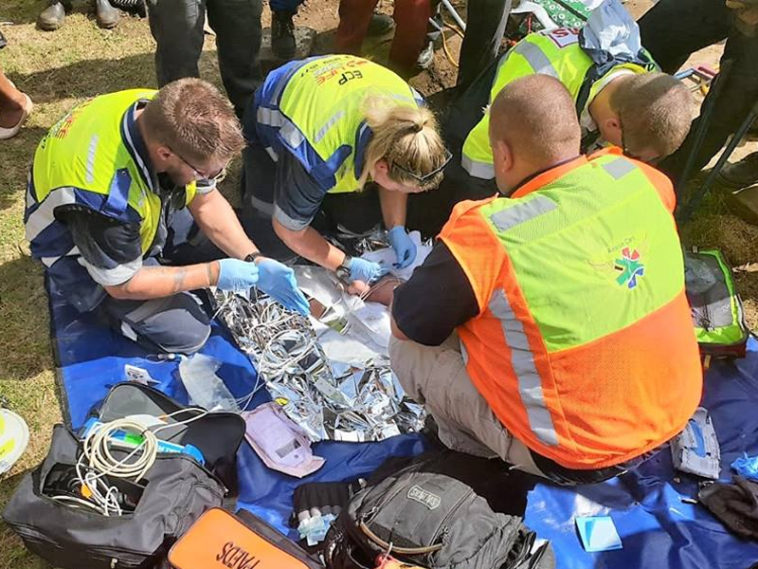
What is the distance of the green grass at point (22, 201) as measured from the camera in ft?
8.84

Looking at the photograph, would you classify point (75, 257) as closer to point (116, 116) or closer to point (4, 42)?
point (116, 116)

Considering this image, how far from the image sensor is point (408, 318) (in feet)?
6.75

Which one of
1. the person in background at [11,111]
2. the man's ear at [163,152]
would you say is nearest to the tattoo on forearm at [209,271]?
the man's ear at [163,152]

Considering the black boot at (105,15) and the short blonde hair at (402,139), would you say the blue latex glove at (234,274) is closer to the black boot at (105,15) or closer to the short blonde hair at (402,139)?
the short blonde hair at (402,139)

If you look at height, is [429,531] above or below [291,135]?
below

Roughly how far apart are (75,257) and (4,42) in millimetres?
2281

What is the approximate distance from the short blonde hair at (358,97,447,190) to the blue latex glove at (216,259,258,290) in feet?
2.09

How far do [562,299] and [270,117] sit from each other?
1443 mm

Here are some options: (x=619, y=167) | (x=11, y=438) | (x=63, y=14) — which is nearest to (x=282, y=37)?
(x=63, y=14)

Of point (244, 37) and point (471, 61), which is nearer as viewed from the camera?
point (244, 37)

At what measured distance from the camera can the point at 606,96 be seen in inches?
104

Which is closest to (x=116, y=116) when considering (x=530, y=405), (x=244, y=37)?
(x=244, y=37)

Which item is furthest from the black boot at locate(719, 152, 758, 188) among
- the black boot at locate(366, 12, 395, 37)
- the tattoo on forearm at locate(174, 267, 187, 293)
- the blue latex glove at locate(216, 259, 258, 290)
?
the tattoo on forearm at locate(174, 267, 187, 293)

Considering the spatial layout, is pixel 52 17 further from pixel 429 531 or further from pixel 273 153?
pixel 429 531
